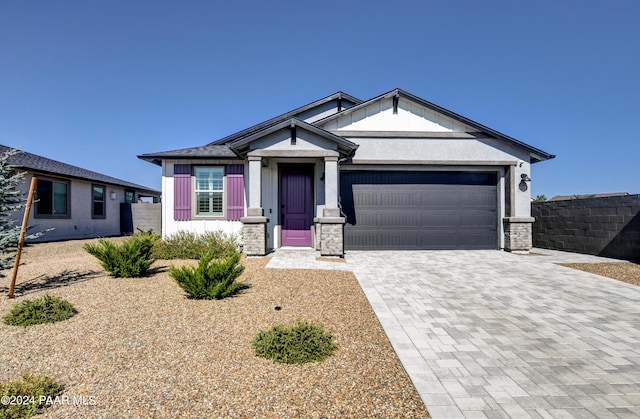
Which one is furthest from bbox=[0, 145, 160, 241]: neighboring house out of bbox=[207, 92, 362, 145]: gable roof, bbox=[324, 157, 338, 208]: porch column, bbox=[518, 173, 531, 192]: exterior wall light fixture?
bbox=[518, 173, 531, 192]: exterior wall light fixture

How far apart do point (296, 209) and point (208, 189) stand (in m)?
3.40

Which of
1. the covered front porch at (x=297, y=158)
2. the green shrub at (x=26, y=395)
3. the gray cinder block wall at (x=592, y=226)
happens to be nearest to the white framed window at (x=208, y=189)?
A: the covered front porch at (x=297, y=158)

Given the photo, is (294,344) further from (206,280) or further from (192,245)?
(192,245)

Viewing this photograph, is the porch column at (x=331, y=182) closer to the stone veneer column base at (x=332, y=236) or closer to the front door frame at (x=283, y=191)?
the stone veneer column base at (x=332, y=236)

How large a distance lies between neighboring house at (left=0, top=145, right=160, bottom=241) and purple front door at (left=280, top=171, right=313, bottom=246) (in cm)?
989

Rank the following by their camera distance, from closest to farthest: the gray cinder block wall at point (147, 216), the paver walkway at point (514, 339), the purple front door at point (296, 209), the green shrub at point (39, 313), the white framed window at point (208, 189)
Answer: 1. the paver walkway at point (514, 339)
2. the green shrub at point (39, 313)
3. the purple front door at point (296, 209)
4. the white framed window at point (208, 189)
5. the gray cinder block wall at point (147, 216)

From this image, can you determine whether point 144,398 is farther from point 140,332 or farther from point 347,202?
Answer: point 347,202

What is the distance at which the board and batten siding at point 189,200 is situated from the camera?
10.5 metres

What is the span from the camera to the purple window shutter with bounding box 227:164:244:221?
10.6 meters

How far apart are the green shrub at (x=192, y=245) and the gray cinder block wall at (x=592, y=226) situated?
1231cm

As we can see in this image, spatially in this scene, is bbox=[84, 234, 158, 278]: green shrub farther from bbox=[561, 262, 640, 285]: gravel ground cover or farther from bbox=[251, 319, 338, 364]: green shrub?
bbox=[561, 262, 640, 285]: gravel ground cover

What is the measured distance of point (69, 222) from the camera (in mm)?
14078

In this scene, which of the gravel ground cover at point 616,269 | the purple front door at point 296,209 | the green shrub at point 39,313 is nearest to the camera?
the green shrub at point 39,313

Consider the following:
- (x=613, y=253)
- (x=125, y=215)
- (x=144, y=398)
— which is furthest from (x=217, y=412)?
(x=125, y=215)
